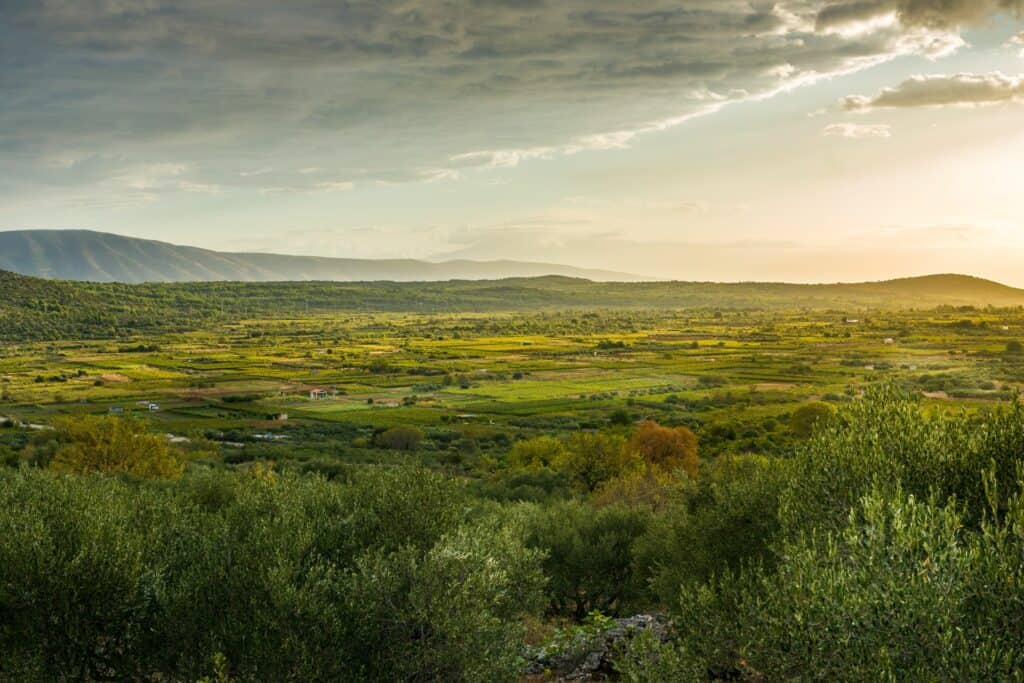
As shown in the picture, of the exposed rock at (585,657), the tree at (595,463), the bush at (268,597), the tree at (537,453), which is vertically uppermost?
the bush at (268,597)

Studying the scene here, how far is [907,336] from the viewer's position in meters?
177

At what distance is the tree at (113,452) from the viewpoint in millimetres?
61844

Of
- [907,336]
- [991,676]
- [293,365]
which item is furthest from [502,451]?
[907,336]

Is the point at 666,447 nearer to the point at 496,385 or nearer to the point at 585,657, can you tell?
the point at 585,657

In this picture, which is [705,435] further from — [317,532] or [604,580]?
[317,532]

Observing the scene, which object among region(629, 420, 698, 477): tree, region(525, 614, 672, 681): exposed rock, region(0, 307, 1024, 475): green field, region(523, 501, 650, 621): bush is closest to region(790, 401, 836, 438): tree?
region(0, 307, 1024, 475): green field

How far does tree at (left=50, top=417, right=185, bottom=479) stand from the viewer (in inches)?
2435

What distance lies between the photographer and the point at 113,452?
63.8 metres

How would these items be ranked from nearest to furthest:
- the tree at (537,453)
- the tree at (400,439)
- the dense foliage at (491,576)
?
1. the dense foliage at (491,576)
2. the tree at (537,453)
3. the tree at (400,439)

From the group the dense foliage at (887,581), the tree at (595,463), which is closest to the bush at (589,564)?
the dense foliage at (887,581)

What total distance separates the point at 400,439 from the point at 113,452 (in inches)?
1533

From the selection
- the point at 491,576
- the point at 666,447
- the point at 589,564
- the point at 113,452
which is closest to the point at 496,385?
the point at 666,447

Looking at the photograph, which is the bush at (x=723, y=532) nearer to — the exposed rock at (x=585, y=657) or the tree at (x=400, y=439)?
the exposed rock at (x=585, y=657)

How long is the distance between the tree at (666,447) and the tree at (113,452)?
44442 millimetres
